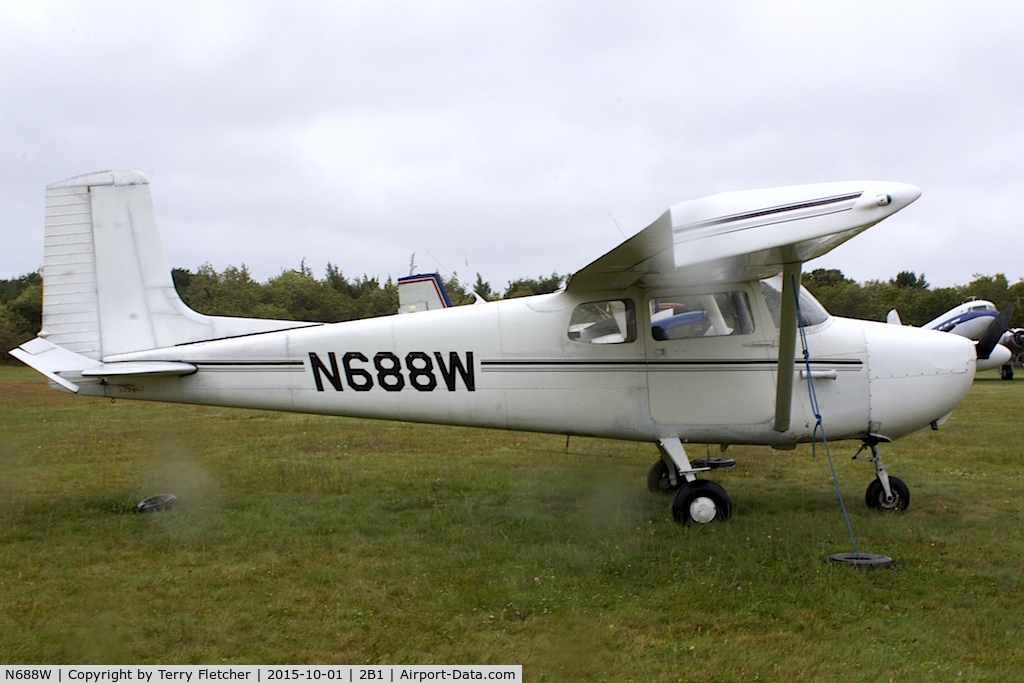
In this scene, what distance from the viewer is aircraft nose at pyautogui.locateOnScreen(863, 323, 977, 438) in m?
7.03

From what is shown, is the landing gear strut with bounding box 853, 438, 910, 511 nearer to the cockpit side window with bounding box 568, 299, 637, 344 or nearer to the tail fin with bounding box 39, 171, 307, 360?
the cockpit side window with bounding box 568, 299, 637, 344

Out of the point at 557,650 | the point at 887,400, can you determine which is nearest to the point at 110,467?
the point at 557,650

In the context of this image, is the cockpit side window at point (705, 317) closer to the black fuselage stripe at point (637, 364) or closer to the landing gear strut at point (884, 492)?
the black fuselage stripe at point (637, 364)

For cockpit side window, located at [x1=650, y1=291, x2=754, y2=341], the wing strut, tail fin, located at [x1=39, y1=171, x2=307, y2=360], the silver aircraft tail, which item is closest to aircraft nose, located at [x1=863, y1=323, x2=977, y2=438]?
the wing strut

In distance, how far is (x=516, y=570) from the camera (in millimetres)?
5484

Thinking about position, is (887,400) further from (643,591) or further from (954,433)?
(954,433)

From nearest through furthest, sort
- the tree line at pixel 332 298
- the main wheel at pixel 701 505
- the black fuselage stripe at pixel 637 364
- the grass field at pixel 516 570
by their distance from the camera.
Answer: the grass field at pixel 516 570 → the main wheel at pixel 701 505 → the black fuselage stripe at pixel 637 364 → the tree line at pixel 332 298

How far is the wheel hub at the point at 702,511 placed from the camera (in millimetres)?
6727

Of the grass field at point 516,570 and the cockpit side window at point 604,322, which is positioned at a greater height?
the cockpit side window at point 604,322

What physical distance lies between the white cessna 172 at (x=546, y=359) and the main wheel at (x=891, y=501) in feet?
0.06
